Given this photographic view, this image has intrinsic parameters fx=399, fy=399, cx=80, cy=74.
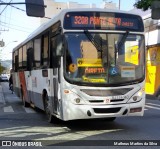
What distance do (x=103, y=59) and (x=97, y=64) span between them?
0.74 ft

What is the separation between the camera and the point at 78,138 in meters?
9.73

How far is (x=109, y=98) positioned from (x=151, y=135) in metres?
1.44

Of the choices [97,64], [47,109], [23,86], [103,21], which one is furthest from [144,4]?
[97,64]

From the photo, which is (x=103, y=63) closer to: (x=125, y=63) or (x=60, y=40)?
(x=125, y=63)

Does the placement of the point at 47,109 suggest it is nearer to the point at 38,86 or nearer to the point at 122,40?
the point at 38,86

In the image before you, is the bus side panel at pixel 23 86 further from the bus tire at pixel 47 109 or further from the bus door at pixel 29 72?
the bus tire at pixel 47 109

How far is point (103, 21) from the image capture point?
432 inches

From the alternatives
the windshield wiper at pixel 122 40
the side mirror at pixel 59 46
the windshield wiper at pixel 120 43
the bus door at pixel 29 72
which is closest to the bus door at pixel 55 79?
the side mirror at pixel 59 46

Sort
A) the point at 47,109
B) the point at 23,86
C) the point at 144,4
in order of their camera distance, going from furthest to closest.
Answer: the point at 144,4, the point at 23,86, the point at 47,109

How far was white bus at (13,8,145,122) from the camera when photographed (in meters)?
10.5

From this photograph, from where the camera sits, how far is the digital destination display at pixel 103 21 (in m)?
10.8

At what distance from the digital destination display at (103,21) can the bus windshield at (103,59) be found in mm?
214

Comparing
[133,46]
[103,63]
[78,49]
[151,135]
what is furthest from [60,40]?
[151,135]

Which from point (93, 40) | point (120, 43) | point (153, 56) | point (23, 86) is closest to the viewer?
point (93, 40)
